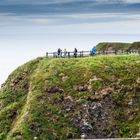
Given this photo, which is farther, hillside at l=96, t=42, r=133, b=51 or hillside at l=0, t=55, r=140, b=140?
hillside at l=96, t=42, r=133, b=51

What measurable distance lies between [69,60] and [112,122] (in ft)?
55.7

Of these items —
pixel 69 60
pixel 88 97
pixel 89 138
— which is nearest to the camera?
pixel 89 138

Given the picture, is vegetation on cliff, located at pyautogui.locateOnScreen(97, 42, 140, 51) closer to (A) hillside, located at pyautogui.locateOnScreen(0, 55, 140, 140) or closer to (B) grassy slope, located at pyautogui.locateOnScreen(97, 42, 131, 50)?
(B) grassy slope, located at pyautogui.locateOnScreen(97, 42, 131, 50)

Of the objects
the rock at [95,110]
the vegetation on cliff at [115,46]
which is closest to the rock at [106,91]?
the rock at [95,110]

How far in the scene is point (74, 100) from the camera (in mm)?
84312

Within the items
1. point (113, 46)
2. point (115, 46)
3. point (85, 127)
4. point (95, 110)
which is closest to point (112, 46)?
point (113, 46)

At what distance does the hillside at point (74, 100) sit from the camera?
79.6m

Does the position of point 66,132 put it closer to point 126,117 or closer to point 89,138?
point 89,138

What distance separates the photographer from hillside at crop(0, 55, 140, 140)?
261ft

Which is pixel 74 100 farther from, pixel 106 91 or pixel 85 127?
pixel 85 127

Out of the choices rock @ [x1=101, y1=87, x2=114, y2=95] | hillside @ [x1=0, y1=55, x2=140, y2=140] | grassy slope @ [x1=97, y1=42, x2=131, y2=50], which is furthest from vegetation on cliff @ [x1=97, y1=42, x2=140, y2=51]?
rock @ [x1=101, y1=87, x2=114, y2=95]

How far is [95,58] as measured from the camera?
94.0m

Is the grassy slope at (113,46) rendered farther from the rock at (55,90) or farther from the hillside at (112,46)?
the rock at (55,90)

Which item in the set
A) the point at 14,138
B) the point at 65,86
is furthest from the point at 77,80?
the point at 14,138
